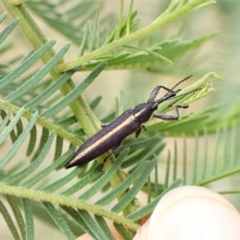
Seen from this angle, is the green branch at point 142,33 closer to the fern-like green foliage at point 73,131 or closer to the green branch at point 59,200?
the fern-like green foliage at point 73,131

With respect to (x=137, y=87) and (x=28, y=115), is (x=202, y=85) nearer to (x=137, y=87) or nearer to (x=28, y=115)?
(x=28, y=115)

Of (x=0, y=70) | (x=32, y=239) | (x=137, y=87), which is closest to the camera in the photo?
(x=32, y=239)

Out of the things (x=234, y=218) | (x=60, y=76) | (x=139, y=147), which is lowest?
(x=234, y=218)

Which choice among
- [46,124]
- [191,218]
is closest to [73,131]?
[46,124]

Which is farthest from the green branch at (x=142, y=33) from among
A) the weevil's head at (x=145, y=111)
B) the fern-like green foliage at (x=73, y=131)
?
the weevil's head at (x=145, y=111)

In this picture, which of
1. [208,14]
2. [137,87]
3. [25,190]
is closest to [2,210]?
[25,190]

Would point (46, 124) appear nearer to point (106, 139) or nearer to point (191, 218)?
point (106, 139)

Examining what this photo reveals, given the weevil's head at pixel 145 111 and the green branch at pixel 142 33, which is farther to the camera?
the weevil's head at pixel 145 111
